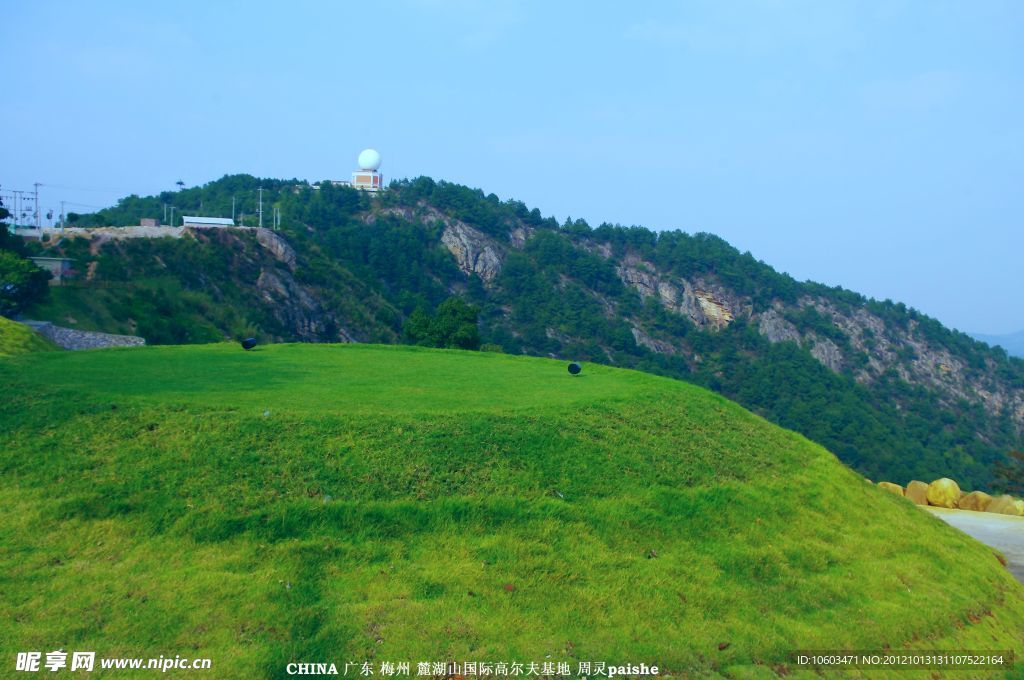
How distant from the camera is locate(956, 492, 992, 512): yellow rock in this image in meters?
25.1

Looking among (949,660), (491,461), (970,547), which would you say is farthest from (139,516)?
(970,547)

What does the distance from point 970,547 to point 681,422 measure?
5.84 m

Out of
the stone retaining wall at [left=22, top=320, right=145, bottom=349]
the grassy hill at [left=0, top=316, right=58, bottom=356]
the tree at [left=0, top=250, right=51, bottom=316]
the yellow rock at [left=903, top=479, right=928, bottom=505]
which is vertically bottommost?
the yellow rock at [left=903, top=479, right=928, bottom=505]

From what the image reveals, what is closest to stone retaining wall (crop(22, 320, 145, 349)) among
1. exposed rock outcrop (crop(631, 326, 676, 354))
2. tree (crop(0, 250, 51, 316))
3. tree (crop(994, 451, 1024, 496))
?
tree (crop(0, 250, 51, 316))

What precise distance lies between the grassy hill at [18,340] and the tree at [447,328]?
17.7 meters

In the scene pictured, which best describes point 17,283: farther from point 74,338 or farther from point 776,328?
point 776,328

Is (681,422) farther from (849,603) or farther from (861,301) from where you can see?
(861,301)

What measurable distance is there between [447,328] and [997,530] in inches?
908

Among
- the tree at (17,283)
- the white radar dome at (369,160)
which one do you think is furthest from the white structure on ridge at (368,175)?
the tree at (17,283)

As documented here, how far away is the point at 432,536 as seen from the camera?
9.63m

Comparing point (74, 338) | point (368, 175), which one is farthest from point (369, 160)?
point (74, 338)

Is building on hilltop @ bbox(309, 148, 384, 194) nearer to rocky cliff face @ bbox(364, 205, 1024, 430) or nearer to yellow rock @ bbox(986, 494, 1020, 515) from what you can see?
rocky cliff face @ bbox(364, 205, 1024, 430)

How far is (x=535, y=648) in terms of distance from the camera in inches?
314

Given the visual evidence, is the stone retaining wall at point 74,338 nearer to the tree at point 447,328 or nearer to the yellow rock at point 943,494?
the tree at point 447,328
